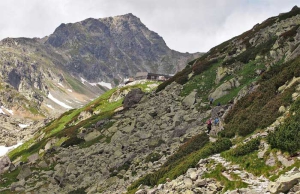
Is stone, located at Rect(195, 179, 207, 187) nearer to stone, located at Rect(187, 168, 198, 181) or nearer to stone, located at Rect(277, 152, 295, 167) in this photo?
stone, located at Rect(187, 168, 198, 181)

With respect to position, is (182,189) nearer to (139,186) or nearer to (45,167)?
(139,186)

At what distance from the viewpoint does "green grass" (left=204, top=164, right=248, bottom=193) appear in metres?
15.5

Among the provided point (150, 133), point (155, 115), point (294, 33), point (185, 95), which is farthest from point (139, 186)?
point (294, 33)

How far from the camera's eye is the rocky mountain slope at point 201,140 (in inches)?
650

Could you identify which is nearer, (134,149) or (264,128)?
(264,128)

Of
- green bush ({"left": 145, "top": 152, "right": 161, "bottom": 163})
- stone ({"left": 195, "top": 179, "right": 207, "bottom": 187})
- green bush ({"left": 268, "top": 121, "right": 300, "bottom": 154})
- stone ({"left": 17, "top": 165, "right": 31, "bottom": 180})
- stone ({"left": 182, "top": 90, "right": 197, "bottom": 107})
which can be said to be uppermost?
stone ({"left": 182, "top": 90, "right": 197, "bottom": 107})

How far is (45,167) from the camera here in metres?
44.4

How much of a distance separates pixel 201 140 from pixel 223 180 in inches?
445

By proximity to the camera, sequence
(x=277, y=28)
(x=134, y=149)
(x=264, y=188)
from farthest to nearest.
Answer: (x=277, y=28) → (x=134, y=149) → (x=264, y=188)

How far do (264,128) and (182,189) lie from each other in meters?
6.83

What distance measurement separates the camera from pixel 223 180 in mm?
16438

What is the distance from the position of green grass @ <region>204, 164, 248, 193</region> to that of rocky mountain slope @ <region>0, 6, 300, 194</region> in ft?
0.18

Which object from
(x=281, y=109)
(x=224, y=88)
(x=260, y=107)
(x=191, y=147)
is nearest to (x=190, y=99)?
(x=224, y=88)

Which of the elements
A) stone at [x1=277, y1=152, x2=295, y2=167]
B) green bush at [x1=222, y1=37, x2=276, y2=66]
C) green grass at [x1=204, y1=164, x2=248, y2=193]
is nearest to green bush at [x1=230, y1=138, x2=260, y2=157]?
green grass at [x1=204, y1=164, x2=248, y2=193]
